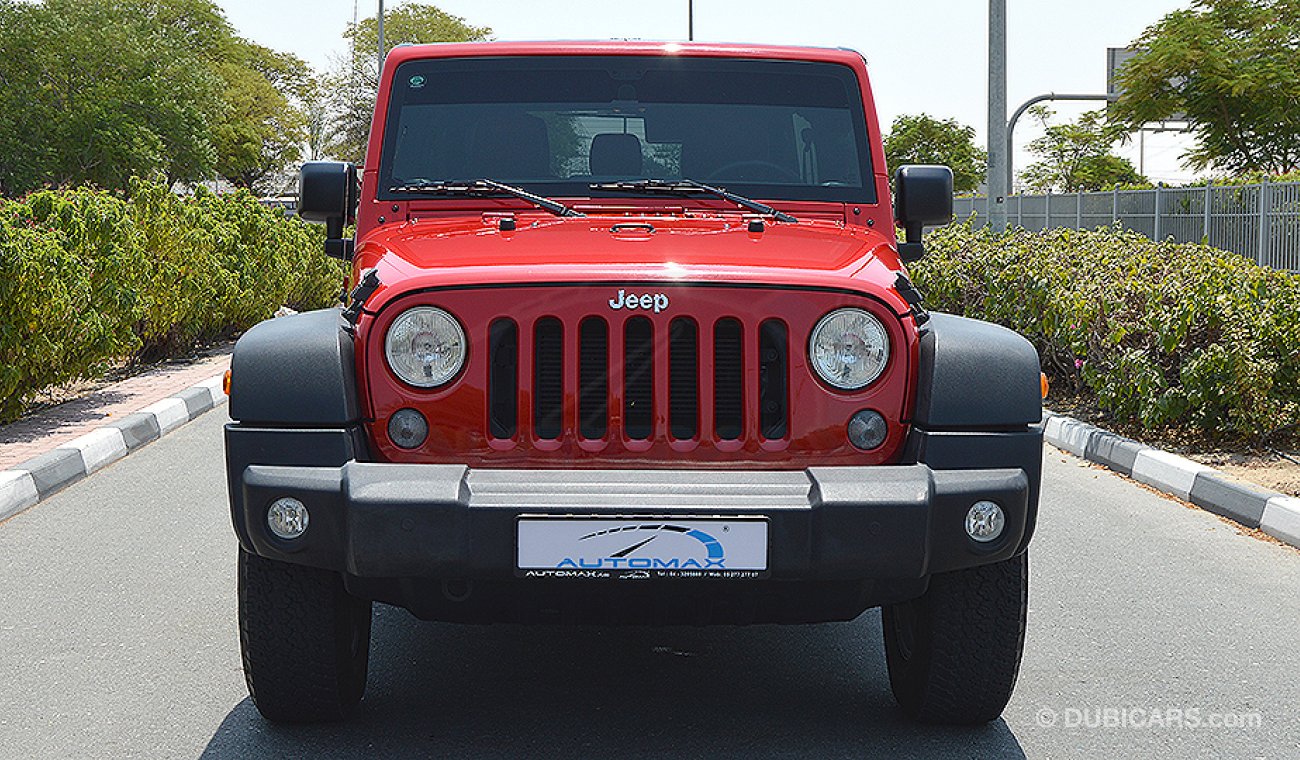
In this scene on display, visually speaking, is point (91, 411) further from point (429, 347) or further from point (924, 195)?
point (429, 347)

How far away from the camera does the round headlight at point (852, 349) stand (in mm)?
4020

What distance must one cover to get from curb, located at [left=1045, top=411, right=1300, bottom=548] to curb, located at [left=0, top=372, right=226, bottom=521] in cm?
486

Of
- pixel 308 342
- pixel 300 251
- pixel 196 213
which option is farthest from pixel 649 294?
pixel 300 251

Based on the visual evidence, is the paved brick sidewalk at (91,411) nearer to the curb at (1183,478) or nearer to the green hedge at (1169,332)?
the curb at (1183,478)

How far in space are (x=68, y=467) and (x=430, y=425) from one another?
17.5 ft

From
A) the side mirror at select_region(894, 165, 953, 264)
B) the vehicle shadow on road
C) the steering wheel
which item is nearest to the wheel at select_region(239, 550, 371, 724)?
the vehicle shadow on road

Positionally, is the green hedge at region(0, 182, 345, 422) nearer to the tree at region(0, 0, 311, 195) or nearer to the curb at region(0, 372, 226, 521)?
the curb at region(0, 372, 226, 521)

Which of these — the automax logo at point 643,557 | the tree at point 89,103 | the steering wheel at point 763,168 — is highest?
the tree at point 89,103

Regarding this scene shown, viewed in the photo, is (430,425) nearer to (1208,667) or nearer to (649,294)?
(649,294)

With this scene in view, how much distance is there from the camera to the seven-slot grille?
3982 mm

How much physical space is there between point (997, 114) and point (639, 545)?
15.7 metres

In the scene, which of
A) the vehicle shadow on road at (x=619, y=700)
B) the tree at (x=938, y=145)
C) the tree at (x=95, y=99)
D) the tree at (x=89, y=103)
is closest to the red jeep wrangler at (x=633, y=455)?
the vehicle shadow on road at (x=619, y=700)

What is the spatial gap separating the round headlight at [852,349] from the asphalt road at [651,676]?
1.00 metres

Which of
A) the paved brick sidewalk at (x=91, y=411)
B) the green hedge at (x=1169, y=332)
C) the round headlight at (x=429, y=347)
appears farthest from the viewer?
the paved brick sidewalk at (x=91, y=411)
